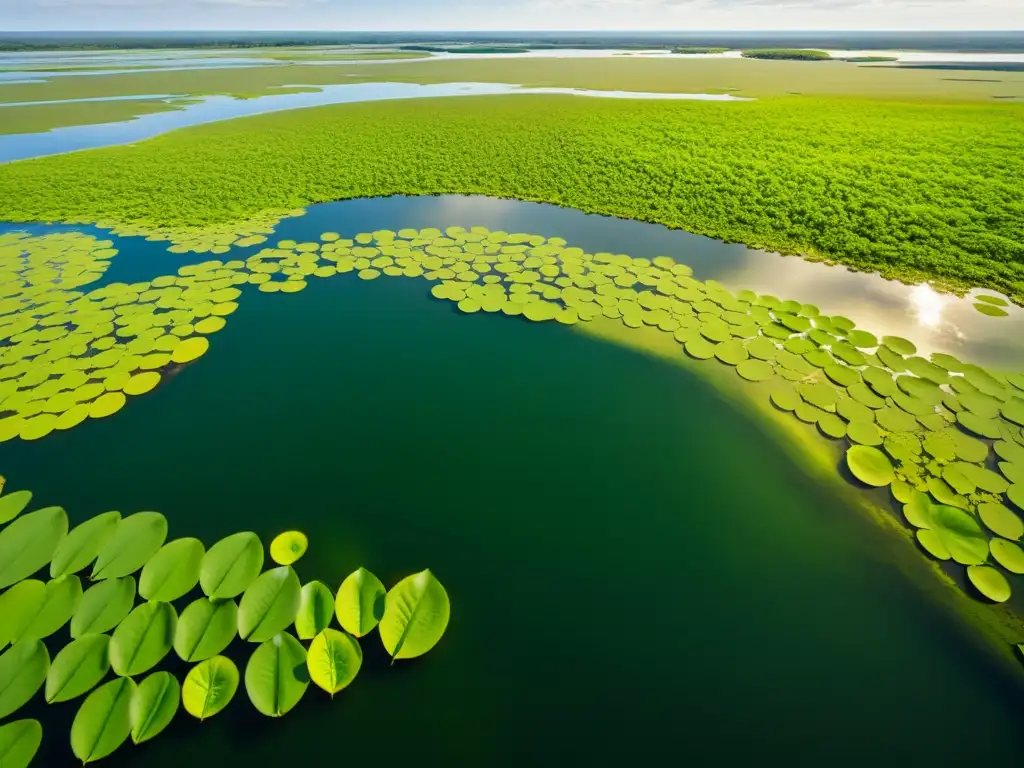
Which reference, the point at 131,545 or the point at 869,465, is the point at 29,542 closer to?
the point at 131,545

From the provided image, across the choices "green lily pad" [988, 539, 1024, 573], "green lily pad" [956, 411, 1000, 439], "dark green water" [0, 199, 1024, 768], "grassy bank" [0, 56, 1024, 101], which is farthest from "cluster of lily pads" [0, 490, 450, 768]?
"grassy bank" [0, 56, 1024, 101]

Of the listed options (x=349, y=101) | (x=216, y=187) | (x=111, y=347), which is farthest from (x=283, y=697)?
(x=349, y=101)

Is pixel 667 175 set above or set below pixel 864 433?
below

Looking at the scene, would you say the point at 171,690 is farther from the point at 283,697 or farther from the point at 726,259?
the point at 726,259

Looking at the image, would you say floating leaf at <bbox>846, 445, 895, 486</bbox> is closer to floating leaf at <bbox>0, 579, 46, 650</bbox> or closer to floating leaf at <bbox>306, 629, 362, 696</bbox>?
floating leaf at <bbox>306, 629, 362, 696</bbox>

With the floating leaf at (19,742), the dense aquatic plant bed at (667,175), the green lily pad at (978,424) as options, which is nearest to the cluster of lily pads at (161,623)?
the floating leaf at (19,742)

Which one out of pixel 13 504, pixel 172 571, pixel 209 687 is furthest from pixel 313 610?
pixel 13 504
